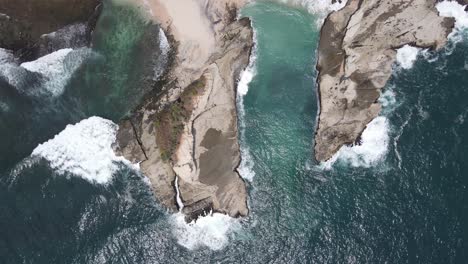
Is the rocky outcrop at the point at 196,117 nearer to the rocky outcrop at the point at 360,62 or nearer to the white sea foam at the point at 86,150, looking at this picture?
the white sea foam at the point at 86,150

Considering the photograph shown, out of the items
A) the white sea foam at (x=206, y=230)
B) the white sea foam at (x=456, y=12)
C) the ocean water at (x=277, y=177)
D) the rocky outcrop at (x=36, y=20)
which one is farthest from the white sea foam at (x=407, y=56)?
the rocky outcrop at (x=36, y=20)

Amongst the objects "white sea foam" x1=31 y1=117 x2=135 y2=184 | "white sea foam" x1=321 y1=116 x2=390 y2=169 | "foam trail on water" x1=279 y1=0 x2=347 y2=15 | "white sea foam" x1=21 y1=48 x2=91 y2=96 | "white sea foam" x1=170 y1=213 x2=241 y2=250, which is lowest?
"white sea foam" x1=170 y1=213 x2=241 y2=250

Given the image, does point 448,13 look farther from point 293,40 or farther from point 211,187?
point 211,187

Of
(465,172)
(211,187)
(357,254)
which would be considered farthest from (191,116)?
(465,172)

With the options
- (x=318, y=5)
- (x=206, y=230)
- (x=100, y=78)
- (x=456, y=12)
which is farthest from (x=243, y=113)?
(x=456, y=12)

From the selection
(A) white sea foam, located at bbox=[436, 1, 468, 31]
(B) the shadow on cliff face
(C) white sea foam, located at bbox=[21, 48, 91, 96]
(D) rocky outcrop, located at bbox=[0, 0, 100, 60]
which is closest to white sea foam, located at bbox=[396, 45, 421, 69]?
(A) white sea foam, located at bbox=[436, 1, 468, 31]

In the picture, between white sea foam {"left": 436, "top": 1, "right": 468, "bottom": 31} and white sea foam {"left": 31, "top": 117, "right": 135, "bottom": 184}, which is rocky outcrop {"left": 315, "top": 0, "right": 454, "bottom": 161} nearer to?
white sea foam {"left": 436, "top": 1, "right": 468, "bottom": 31}
